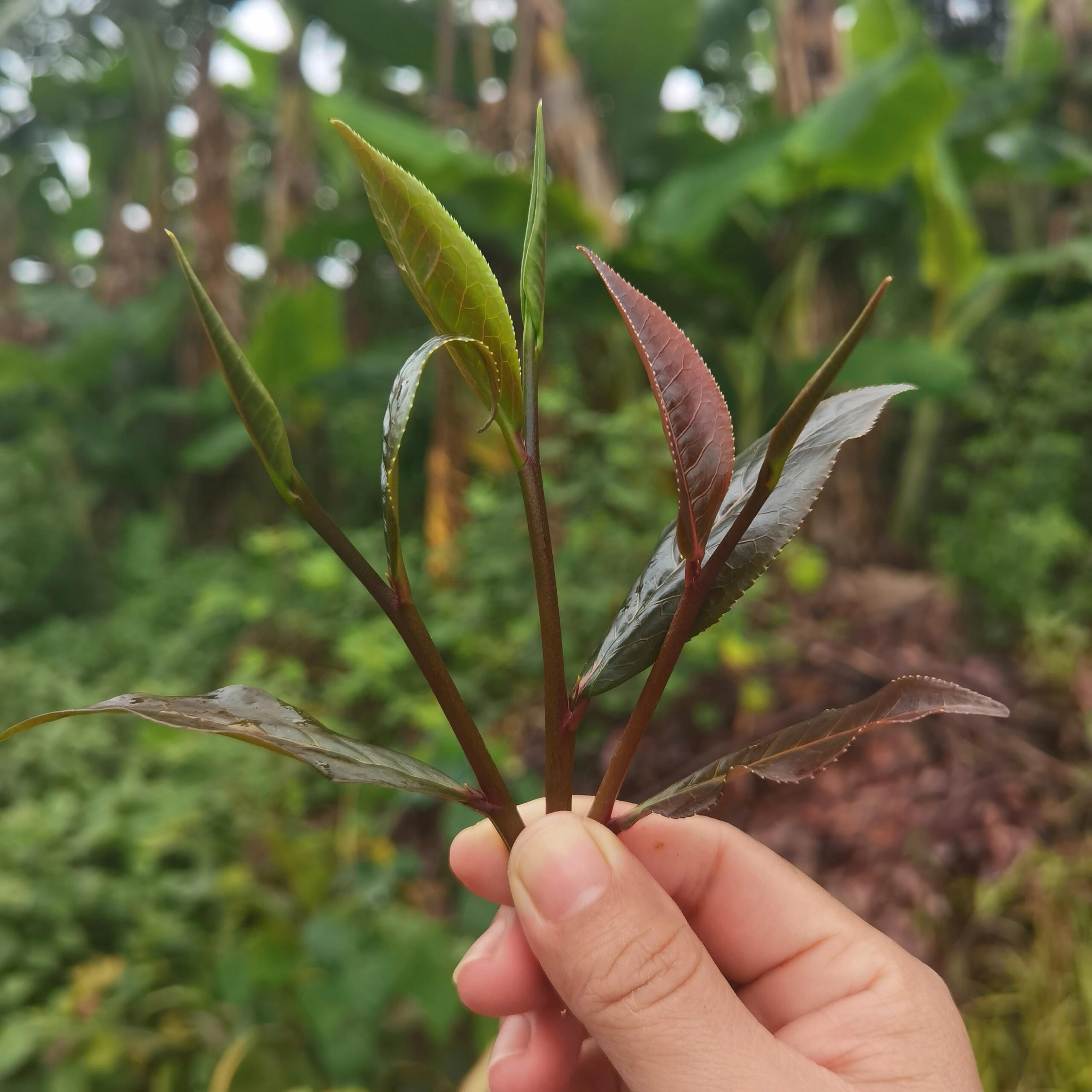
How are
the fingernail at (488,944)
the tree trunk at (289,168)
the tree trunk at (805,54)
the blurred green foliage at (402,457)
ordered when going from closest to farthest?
the fingernail at (488,944), the blurred green foliage at (402,457), the tree trunk at (805,54), the tree trunk at (289,168)

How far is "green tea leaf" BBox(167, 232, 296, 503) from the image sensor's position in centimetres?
37

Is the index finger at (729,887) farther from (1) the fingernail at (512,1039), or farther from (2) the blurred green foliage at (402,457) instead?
(2) the blurred green foliage at (402,457)

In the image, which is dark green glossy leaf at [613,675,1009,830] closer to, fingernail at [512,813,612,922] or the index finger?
fingernail at [512,813,612,922]

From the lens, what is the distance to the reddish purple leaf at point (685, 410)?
17.2 inches

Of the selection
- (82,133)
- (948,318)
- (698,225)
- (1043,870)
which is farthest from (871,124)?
(82,133)

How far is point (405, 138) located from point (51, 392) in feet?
6.84

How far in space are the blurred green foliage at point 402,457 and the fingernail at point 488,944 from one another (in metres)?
0.53

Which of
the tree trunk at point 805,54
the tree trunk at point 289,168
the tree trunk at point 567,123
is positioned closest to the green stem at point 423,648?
the tree trunk at point 567,123

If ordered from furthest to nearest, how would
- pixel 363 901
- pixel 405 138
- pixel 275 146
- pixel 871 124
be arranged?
pixel 275 146, pixel 405 138, pixel 871 124, pixel 363 901

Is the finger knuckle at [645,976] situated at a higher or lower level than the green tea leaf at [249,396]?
lower

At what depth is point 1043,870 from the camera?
1464 mm

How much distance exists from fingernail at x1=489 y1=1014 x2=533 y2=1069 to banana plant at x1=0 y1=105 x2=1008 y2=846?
0.99 ft

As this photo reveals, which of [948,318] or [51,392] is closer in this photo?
[948,318]

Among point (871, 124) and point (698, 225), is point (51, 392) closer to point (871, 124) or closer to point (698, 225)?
point (698, 225)
